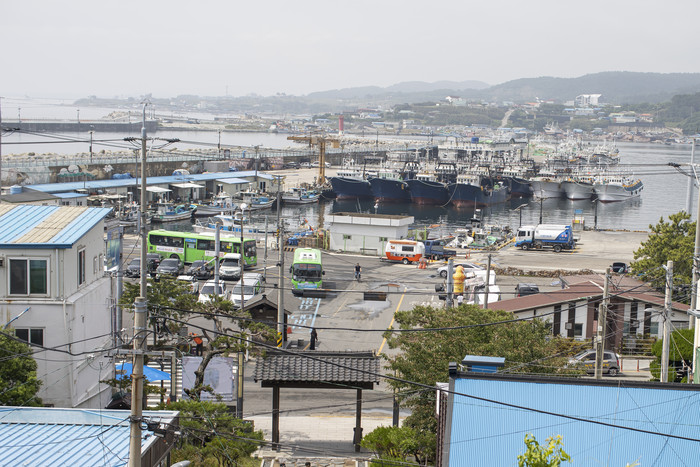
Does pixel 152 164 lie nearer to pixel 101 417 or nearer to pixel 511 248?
pixel 511 248

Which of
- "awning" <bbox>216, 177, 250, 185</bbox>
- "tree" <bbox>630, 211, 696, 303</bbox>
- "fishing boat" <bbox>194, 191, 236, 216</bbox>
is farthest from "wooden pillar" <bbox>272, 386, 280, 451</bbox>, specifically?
"awning" <bbox>216, 177, 250, 185</bbox>

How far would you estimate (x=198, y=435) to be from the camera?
28.8 feet

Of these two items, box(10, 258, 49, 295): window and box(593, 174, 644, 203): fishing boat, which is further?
box(593, 174, 644, 203): fishing boat

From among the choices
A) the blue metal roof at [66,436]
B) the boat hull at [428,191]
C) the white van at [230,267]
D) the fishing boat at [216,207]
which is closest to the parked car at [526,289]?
the white van at [230,267]

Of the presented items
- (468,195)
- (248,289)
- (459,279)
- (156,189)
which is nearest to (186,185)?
(156,189)

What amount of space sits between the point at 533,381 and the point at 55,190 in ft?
140

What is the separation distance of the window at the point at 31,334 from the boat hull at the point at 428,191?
55.2 metres

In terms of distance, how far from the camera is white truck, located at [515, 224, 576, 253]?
34.7 metres

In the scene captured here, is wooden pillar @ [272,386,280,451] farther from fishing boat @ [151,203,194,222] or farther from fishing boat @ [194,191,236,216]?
fishing boat @ [194,191,236,216]

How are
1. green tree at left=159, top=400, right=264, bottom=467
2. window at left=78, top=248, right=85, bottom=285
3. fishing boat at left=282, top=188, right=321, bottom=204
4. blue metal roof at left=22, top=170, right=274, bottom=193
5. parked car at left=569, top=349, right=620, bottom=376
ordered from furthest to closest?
fishing boat at left=282, top=188, right=321, bottom=204
blue metal roof at left=22, top=170, right=274, bottom=193
parked car at left=569, top=349, right=620, bottom=376
window at left=78, top=248, right=85, bottom=285
green tree at left=159, top=400, right=264, bottom=467

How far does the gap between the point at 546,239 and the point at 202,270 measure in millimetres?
16484

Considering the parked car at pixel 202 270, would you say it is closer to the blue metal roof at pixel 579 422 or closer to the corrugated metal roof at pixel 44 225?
the corrugated metal roof at pixel 44 225

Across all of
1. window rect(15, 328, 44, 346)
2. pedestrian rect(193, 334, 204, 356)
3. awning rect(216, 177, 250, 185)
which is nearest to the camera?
window rect(15, 328, 44, 346)

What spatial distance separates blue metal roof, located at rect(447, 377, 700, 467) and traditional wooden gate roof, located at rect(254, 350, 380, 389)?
10.7ft
